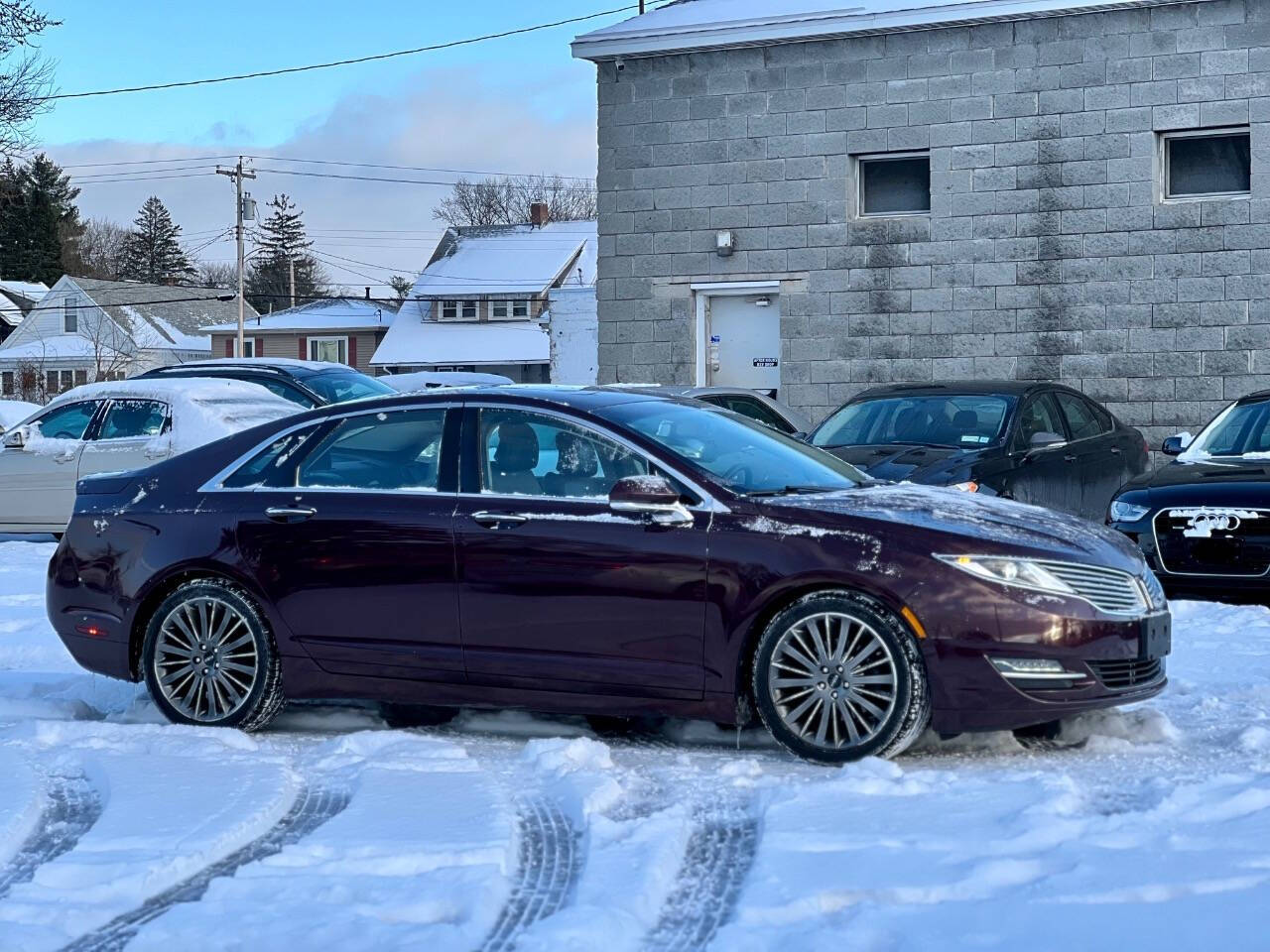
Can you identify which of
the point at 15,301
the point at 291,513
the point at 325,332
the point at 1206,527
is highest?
the point at 15,301

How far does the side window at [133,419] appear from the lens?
13.7m

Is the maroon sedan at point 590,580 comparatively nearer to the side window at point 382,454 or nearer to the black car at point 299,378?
the side window at point 382,454

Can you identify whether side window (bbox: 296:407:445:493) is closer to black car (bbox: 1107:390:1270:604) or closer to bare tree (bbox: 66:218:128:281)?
black car (bbox: 1107:390:1270:604)

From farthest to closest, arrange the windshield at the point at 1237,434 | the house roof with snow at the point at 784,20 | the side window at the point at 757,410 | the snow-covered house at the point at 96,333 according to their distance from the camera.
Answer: the snow-covered house at the point at 96,333, the house roof with snow at the point at 784,20, the side window at the point at 757,410, the windshield at the point at 1237,434

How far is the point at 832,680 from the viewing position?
19.8 feet

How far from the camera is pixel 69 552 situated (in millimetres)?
7383

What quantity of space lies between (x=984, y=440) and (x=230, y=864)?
7750 mm

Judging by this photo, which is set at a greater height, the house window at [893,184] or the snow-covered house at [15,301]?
the snow-covered house at [15,301]

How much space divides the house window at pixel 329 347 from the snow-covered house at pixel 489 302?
6.80 metres

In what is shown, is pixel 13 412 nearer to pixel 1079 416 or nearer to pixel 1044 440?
pixel 1079 416

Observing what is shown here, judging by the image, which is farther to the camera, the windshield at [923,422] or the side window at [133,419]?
the side window at [133,419]


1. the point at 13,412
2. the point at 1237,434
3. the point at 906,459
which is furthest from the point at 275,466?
the point at 13,412

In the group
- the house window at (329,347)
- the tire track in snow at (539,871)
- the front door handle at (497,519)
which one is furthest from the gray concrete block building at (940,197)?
the house window at (329,347)

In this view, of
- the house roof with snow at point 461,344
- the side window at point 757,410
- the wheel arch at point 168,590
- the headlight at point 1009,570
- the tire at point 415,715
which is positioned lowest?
the tire at point 415,715
